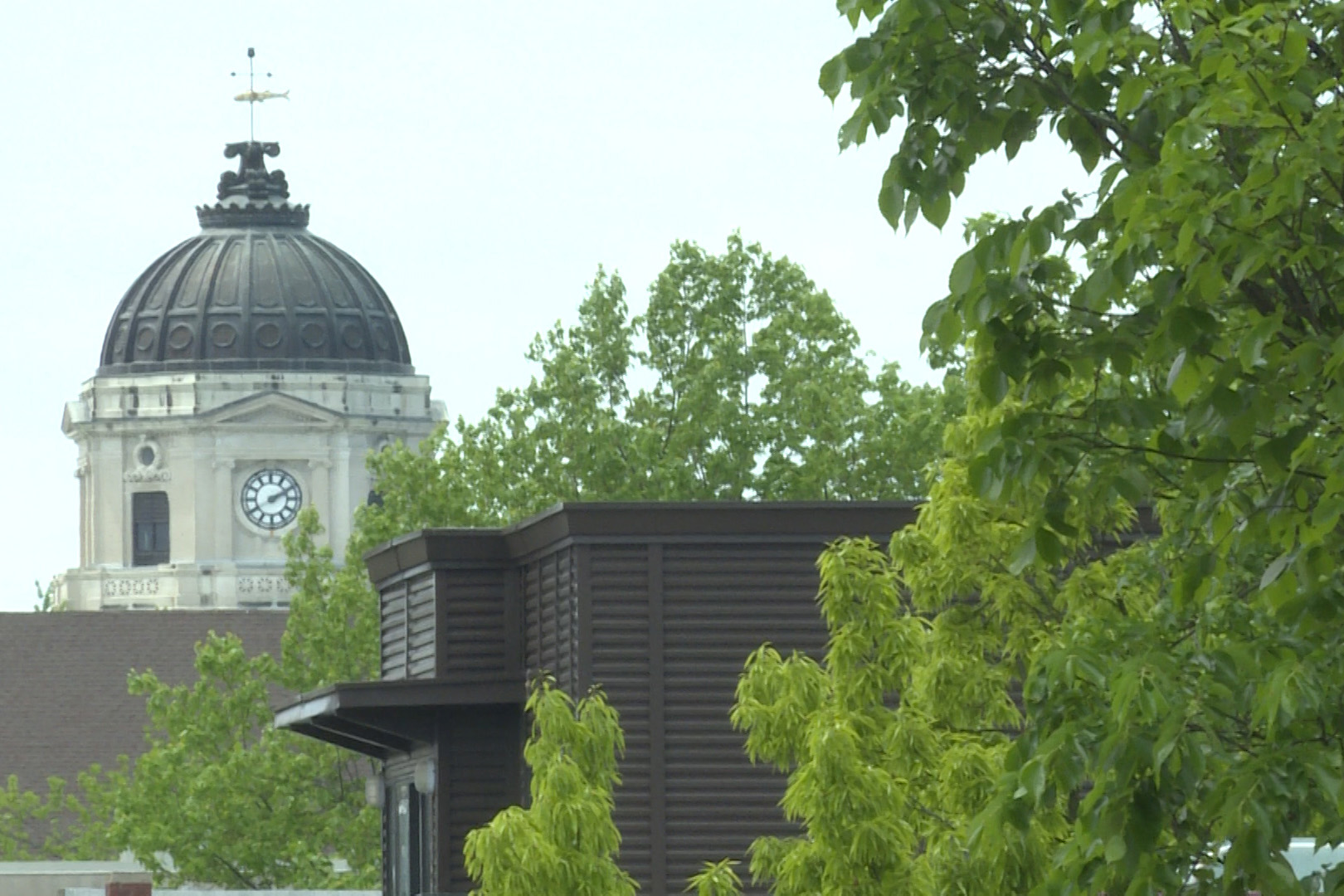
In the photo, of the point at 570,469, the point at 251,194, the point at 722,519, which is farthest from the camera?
the point at 251,194

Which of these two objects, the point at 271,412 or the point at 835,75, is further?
the point at 271,412

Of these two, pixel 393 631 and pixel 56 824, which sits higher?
pixel 393 631

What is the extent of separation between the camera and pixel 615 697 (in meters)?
28.0

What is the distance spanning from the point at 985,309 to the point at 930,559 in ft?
33.8

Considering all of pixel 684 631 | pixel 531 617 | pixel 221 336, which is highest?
pixel 221 336

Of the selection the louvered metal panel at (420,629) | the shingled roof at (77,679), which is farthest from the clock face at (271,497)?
the louvered metal panel at (420,629)

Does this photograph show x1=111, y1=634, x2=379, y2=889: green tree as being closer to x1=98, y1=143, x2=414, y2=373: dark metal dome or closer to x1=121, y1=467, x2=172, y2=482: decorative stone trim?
x1=98, y1=143, x2=414, y2=373: dark metal dome

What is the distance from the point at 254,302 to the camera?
643 ft

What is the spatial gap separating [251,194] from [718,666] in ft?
547

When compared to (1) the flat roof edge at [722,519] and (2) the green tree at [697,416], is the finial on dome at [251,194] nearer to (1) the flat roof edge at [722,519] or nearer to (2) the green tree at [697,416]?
(2) the green tree at [697,416]

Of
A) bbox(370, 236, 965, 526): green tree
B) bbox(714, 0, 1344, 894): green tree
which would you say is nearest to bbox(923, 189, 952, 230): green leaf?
bbox(714, 0, 1344, 894): green tree

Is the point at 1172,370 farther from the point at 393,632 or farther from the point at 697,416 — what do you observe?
the point at 697,416

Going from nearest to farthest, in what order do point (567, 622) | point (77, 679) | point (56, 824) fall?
1. point (567, 622)
2. point (56, 824)
3. point (77, 679)

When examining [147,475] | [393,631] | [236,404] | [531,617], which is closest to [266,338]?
[236,404]
